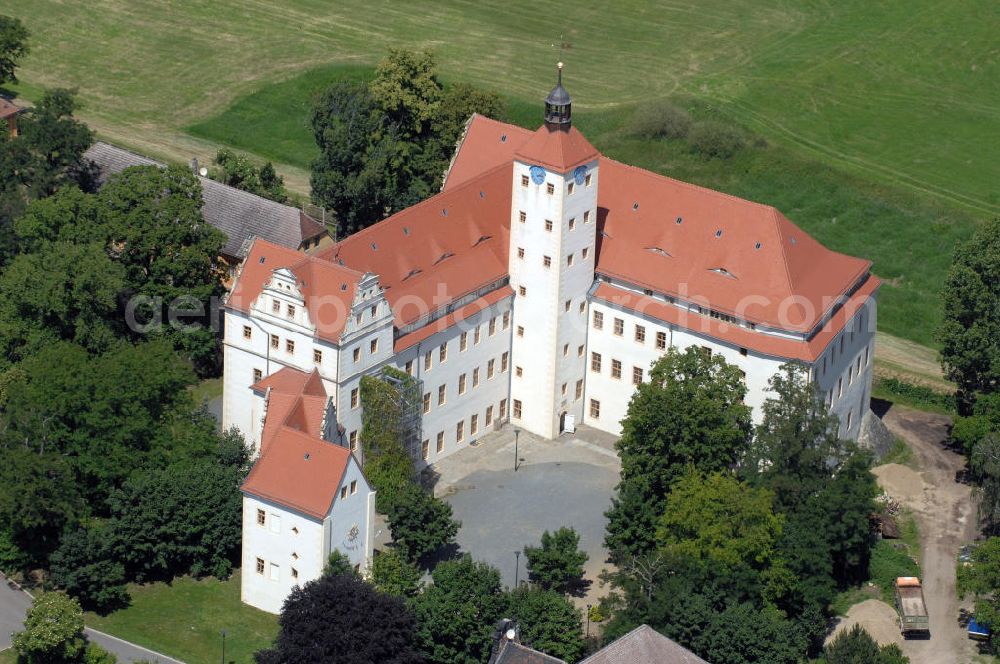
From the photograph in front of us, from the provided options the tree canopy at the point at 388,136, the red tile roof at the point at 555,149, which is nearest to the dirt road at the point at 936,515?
the red tile roof at the point at 555,149

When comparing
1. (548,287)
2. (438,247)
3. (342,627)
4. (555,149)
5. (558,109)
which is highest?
(558,109)

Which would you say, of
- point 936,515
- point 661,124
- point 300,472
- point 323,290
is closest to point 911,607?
point 936,515

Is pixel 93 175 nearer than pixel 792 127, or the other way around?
pixel 93 175

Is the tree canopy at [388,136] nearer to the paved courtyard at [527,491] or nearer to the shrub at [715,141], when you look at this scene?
the shrub at [715,141]

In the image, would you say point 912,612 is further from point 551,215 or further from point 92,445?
point 92,445

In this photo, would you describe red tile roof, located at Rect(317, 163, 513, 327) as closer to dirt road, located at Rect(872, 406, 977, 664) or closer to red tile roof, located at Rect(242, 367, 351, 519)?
red tile roof, located at Rect(242, 367, 351, 519)

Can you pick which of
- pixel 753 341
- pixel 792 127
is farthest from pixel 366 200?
pixel 792 127

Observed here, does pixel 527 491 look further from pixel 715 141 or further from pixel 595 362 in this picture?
pixel 715 141
